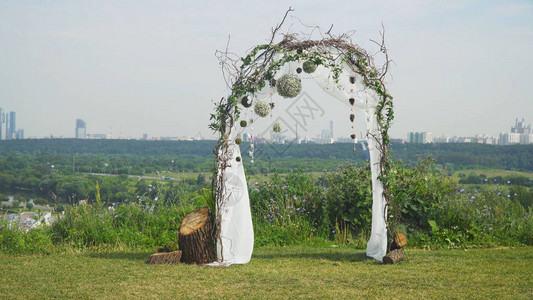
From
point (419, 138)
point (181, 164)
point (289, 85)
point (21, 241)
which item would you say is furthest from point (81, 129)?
point (289, 85)

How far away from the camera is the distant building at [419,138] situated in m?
16.3

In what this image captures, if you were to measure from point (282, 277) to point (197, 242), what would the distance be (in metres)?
1.26

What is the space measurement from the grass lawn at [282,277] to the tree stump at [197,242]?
0.74ft

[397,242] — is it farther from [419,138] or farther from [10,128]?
[10,128]

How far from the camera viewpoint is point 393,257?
5574 mm

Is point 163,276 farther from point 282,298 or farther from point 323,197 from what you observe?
point 323,197

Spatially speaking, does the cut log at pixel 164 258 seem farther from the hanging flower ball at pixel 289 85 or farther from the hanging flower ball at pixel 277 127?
the hanging flower ball at pixel 289 85

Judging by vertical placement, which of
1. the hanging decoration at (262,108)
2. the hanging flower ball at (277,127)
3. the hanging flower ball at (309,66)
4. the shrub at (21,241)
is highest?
the hanging flower ball at (309,66)

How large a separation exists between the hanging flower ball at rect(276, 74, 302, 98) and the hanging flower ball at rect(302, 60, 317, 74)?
0.18 metres

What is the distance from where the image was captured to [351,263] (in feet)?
18.4

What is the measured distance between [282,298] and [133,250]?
328 centimetres

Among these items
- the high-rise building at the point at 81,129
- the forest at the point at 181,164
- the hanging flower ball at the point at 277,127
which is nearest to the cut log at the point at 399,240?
the hanging flower ball at the point at 277,127

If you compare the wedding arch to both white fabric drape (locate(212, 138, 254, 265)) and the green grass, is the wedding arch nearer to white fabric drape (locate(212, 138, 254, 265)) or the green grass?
white fabric drape (locate(212, 138, 254, 265))

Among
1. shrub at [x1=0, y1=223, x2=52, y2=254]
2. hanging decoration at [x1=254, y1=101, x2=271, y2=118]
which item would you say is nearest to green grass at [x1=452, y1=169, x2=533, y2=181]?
hanging decoration at [x1=254, y1=101, x2=271, y2=118]
